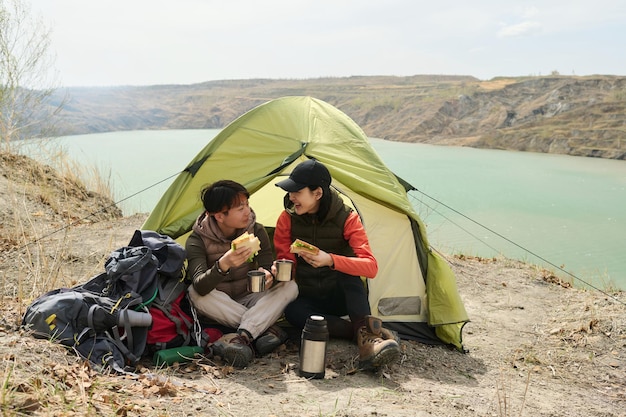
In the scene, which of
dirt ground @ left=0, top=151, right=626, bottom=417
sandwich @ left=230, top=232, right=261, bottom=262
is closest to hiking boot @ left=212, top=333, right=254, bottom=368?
dirt ground @ left=0, top=151, right=626, bottom=417

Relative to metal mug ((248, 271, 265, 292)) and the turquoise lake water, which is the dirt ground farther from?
the turquoise lake water

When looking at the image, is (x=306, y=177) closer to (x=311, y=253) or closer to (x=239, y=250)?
(x=311, y=253)

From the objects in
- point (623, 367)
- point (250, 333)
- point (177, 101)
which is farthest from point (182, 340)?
point (177, 101)

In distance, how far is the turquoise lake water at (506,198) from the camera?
870 centimetres

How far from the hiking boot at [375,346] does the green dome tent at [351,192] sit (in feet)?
2.67

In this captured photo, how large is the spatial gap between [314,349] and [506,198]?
437 inches

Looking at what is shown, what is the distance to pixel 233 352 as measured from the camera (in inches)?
136

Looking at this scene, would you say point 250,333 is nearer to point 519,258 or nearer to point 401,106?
point 519,258

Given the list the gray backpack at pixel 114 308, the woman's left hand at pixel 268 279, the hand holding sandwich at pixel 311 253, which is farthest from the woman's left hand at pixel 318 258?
the gray backpack at pixel 114 308

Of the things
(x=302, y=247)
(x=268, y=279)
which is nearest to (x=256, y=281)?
(x=268, y=279)

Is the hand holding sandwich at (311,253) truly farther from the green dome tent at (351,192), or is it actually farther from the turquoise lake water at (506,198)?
the turquoise lake water at (506,198)

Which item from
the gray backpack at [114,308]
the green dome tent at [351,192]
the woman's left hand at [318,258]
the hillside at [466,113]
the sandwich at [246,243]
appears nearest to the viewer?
the gray backpack at [114,308]

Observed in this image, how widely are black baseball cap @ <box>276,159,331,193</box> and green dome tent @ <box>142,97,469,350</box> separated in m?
0.87

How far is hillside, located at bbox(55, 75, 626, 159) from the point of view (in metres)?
22.9
